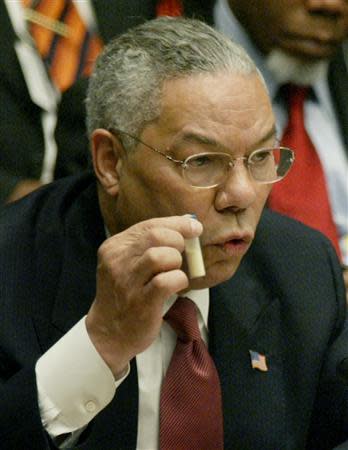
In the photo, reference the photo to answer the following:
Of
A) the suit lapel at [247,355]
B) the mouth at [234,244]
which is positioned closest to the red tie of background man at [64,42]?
the suit lapel at [247,355]

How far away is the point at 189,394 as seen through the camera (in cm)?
155

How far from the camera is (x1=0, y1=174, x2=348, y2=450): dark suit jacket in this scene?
154 cm

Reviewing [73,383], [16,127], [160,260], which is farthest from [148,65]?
[16,127]

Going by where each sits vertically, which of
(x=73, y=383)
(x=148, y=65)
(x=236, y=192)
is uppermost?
(x=148, y=65)

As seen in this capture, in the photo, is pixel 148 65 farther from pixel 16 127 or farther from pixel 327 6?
pixel 327 6

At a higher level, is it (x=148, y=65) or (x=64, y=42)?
(x=148, y=65)

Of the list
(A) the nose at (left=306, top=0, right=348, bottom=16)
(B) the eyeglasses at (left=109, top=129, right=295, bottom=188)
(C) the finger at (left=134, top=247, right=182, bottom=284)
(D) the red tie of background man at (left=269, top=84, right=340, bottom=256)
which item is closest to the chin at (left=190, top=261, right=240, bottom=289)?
(B) the eyeglasses at (left=109, top=129, right=295, bottom=188)

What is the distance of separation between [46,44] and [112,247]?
1.00m

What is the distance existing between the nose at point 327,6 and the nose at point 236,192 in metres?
0.88

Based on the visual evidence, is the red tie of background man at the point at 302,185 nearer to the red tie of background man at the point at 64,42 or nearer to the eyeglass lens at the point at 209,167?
the red tie of background man at the point at 64,42

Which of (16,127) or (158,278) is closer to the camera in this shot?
(158,278)

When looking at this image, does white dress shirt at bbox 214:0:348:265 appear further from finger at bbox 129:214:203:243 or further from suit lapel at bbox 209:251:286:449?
finger at bbox 129:214:203:243

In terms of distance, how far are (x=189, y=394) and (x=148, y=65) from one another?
1.57 ft

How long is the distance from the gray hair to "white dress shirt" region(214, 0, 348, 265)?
28.8 inches
